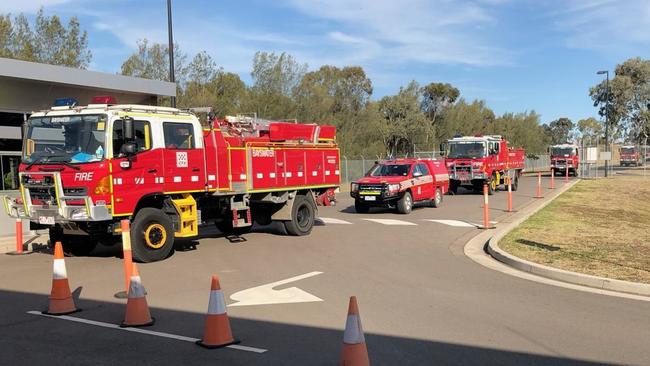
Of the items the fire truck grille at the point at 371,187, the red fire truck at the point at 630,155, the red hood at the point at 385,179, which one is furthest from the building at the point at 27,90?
the red fire truck at the point at 630,155

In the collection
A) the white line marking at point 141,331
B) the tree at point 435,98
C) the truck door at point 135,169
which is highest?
the tree at point 435,98

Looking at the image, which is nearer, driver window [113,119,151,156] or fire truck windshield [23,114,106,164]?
fire truck windshield [23,114,106,164]

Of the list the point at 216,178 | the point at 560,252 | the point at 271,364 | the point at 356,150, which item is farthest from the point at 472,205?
the point at 356,150

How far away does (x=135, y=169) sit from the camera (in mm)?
10539

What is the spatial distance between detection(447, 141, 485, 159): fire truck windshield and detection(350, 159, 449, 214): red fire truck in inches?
271

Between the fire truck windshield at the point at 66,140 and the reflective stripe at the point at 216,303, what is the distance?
562 cm

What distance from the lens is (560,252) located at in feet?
36.0

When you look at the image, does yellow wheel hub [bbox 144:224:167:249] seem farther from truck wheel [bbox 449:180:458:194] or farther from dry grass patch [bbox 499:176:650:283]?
truck wheel [bbox 449:180:458:194]

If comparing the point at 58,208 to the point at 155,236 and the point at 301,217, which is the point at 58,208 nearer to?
the point at 155,236

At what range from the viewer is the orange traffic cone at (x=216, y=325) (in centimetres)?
554

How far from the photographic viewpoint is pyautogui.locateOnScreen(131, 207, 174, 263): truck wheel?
34.3 ft

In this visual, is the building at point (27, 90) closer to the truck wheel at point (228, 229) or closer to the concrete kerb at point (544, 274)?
the truck wheel at point (228, 229)

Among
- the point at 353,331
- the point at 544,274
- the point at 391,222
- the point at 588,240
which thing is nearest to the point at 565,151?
the point at 391,222

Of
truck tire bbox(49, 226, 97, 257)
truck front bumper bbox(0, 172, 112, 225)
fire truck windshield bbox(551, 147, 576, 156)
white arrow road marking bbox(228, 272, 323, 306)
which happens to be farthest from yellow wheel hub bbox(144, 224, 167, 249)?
fire truck windshield bbox(551, 147, 576, 156)
